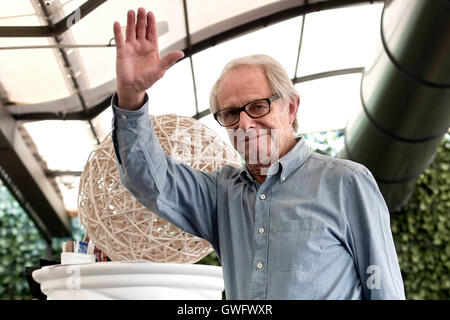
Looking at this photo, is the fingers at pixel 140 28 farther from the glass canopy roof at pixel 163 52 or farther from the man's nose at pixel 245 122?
the glass canopy roof at pixel 163 52

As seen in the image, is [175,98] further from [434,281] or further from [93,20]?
[434,281]

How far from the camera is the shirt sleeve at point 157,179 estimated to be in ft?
2.04

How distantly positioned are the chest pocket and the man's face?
0.10m

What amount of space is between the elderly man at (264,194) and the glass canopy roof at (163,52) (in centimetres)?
144

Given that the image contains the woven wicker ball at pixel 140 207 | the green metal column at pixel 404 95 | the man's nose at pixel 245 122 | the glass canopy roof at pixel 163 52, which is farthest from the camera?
the glass canopy roof at pixel 163 52

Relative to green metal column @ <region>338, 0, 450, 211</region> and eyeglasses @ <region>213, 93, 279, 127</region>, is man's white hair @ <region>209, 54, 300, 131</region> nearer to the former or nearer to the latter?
eyeglasses @ <region>213, 93, 279, 127</region>

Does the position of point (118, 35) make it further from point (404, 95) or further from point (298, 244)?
point (404, 95)

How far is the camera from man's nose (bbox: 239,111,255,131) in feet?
2.23

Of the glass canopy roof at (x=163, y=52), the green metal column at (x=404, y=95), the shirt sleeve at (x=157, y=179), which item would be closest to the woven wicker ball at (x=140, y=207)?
the shirt sleeve at (x=157, y=179)

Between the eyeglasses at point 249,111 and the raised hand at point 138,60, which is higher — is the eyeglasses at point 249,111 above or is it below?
below

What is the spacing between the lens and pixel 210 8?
2285mm

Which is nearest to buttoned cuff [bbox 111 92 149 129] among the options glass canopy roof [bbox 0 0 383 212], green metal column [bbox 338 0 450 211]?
green metal column [bbox 338 0 450 211]

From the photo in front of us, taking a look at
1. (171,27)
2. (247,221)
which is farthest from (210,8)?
(247,221)

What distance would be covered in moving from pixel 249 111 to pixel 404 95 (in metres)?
1.38
